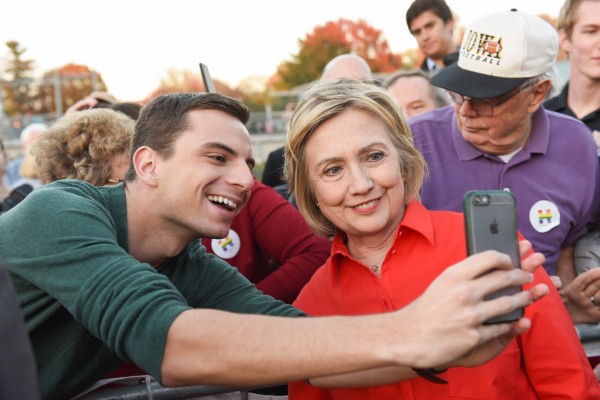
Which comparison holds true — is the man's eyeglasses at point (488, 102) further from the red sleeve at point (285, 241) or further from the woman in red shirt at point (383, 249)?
the red sleeve at point (285, 241)

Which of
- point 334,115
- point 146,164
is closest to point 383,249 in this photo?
point 334,115

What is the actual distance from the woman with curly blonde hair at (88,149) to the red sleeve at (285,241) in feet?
2.64

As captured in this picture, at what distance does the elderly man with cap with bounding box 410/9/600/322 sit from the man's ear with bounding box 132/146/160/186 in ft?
4.81

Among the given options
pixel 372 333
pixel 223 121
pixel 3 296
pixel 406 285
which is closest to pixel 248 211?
pixel 223 121

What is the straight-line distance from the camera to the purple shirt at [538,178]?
3.83 m

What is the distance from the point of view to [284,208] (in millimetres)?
4359

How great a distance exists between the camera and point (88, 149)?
4.04 m

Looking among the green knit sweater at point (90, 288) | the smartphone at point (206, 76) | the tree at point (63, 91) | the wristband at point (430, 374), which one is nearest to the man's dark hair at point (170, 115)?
the green knit sweater at point (90, 288)

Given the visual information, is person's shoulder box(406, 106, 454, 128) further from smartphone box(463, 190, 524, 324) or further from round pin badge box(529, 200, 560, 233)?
smartphone box(463, 190, 524, 324)

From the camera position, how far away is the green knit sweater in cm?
228

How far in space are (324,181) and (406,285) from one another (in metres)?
0.53

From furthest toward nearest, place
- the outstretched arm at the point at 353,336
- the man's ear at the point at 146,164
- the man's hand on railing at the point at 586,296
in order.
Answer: the man's hand on railing at the point at 586,296 → the man's ear at the point at 146,164 → the outstretched arm at the point at 353,336

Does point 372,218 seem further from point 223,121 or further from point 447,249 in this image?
point 223,121

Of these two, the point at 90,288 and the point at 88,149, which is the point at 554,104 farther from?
the point at 90,288
